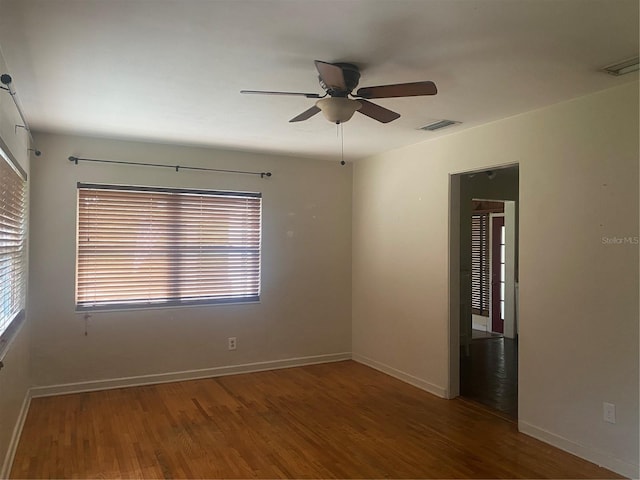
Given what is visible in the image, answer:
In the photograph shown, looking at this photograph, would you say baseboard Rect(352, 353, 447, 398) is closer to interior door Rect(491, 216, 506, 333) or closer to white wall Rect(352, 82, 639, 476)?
white wall Rect(352, 82, 639, 476)

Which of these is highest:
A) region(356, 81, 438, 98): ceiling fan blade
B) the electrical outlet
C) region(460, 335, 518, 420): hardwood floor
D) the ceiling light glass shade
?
region(356, 81, 438, 98): ceiling fan blade

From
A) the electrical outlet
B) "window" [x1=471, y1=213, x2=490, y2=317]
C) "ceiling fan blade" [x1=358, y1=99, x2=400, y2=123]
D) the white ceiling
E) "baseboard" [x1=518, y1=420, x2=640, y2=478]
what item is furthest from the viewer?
"window" [x1=471, y1=213, x2=490, y2=317]

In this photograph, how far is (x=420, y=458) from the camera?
3072 mm

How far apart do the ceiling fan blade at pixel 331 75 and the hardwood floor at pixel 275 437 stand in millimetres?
2280

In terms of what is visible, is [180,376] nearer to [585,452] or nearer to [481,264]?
[585,452]

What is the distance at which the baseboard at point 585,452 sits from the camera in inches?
111

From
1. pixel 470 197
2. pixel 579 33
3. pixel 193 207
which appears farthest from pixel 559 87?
pixel 193 207

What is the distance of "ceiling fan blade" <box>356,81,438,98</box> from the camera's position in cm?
239

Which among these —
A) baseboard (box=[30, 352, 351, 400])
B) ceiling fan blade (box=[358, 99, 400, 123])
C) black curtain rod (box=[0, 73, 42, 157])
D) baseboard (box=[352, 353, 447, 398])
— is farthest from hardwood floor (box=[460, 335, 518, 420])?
black curtain rod (box=[0, 73, 42, 157])

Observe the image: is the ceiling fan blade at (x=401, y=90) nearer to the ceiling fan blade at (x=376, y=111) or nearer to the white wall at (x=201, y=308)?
the ceiling fan blade at (x=376, y=111)

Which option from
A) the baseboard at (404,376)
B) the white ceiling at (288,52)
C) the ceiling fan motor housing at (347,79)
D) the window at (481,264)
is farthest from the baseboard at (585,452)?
the window at (481,264)

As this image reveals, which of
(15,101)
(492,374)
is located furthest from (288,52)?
(492,374)

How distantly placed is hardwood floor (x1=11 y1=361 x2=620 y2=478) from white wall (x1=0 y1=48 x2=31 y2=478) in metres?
0.18

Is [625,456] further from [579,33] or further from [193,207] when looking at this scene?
[193,207]
